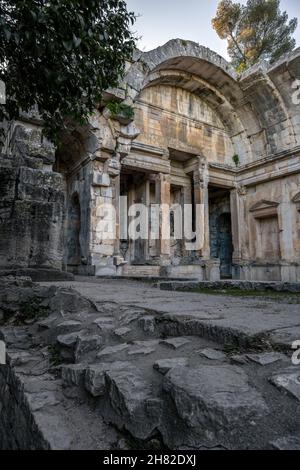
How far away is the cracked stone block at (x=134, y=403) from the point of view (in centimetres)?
122

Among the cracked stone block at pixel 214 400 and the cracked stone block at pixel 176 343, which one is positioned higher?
the cracked stone block at pixel 176 343

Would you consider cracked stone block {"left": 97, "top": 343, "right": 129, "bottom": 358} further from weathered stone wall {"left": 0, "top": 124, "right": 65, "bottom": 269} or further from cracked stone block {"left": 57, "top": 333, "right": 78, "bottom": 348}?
weathered stone wall {"left": 0, "top": 124, "right": 65, "bottom": 269}

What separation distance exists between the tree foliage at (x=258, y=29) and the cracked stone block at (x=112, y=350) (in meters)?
19.0

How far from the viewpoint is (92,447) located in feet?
3.95

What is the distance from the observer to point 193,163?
13.5 m

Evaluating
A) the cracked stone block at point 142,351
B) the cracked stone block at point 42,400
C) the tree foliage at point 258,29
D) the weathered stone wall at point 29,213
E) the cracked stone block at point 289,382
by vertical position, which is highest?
the tree foliage at point 258,29

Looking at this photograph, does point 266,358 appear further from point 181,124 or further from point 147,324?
point 181,124

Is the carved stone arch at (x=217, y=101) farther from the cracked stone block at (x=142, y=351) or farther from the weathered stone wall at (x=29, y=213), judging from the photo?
the cracked stone block at (x=142, y=351)

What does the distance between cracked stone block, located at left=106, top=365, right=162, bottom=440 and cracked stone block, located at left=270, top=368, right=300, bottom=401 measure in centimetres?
48

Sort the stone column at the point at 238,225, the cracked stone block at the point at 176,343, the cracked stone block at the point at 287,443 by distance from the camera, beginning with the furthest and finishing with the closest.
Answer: the stone column at the point at 238,225, the cracked stone block at the point at 176,343, the cracked stone block at the point at 287,443

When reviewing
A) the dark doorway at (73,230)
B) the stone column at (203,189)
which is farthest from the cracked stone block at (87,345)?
the stone column at (203,189)
